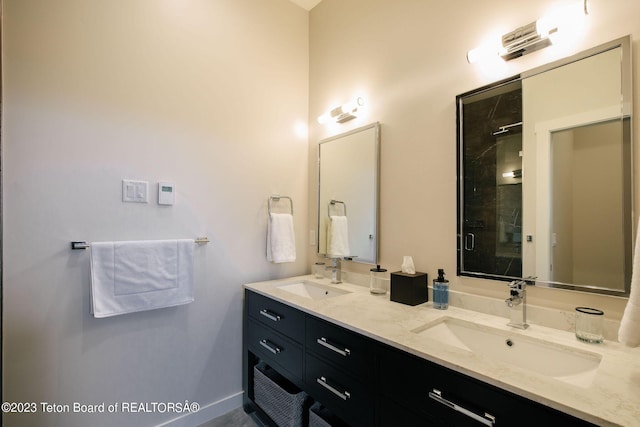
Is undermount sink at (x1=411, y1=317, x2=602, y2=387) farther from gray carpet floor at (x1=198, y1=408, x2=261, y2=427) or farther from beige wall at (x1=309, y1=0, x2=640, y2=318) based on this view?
gray carpet floor at (x1=198, y1=408, x2=261, y2=427)

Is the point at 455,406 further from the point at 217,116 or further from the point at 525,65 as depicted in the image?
the point at 217,116

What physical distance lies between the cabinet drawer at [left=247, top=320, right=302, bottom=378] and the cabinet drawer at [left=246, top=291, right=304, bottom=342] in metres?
0.04

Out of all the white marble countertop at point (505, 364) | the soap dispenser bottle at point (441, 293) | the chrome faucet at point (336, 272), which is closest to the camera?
the white marble countertop at point (505, 364)

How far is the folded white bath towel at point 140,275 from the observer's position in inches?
58.4

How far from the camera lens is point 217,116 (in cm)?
197

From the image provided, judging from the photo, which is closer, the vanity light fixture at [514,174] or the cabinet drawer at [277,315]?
the vanity light fixture at [514,174]

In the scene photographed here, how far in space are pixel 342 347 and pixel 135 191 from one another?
1369 millimetres

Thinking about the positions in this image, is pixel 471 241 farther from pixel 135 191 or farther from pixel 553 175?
pixel 135 191

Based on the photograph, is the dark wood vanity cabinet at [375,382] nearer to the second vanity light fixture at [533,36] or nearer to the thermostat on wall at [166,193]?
the thermostat on wall at [166,193]

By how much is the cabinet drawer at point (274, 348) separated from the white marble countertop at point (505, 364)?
0.78 feet

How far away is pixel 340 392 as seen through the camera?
1270 millimetres

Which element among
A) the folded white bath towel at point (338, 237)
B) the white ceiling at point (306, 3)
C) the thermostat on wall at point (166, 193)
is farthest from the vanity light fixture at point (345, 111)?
the thermostat on wall at point (166, 193)

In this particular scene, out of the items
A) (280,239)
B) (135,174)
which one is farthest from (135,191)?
(280,239)

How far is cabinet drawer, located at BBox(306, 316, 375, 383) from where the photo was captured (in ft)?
3.84
